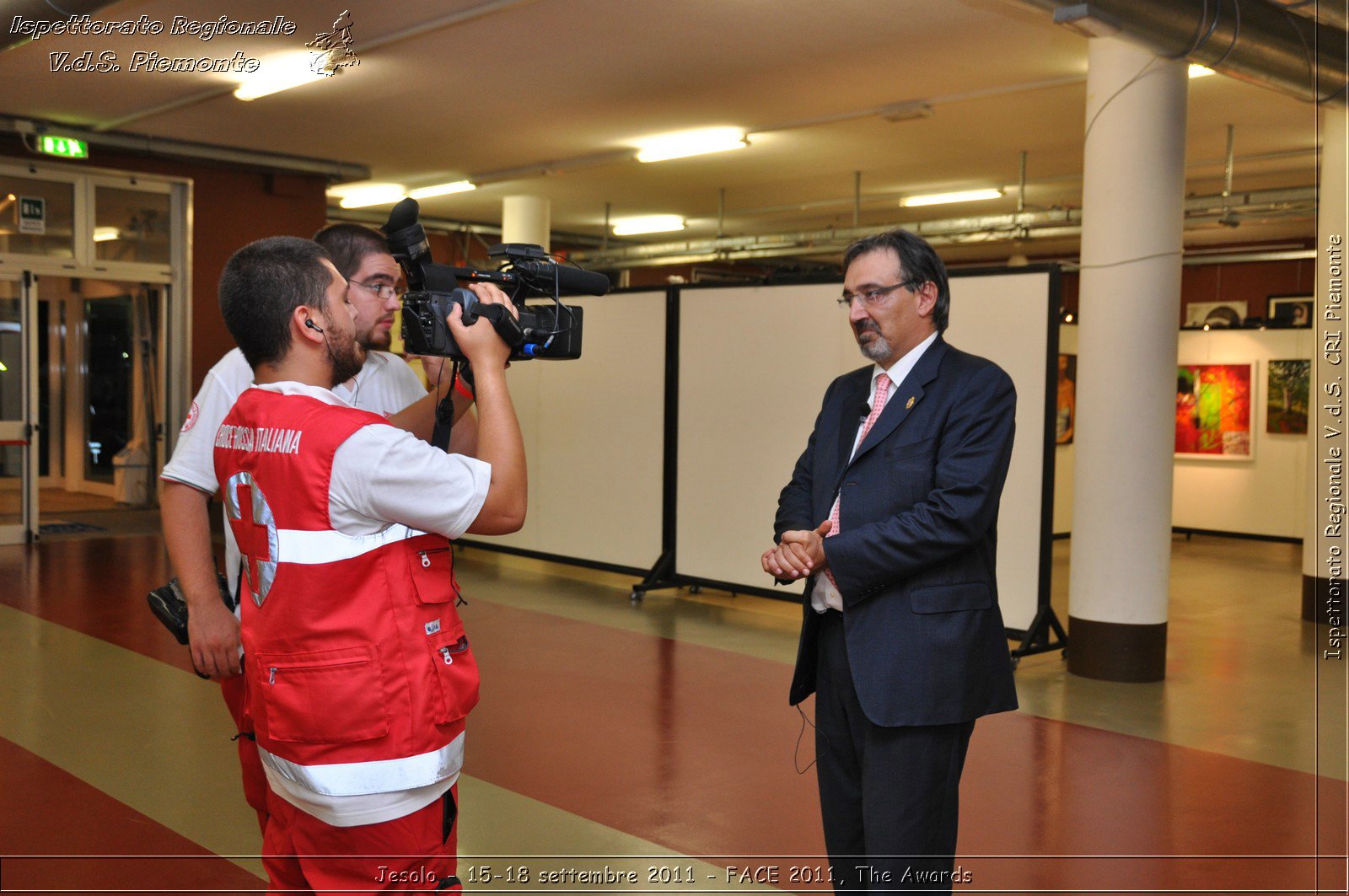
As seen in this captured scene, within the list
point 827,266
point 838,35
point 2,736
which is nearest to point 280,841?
point 2,736

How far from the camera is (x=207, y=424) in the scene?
2.27 meters

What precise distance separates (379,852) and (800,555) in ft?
3.21

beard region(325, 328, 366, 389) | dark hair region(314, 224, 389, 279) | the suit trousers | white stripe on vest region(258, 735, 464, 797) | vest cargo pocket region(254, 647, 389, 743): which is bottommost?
the suit trousers

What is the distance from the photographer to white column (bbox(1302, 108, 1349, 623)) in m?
6.09

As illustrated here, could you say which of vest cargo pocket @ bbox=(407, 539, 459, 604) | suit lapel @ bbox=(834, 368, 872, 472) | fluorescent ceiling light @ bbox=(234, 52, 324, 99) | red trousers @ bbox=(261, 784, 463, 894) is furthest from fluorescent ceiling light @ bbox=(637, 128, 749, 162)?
red trousers @ bbox=(261, 784, 463, 894)

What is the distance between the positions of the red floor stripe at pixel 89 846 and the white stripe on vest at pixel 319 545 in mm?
1872

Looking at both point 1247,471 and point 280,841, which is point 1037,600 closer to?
point 280,841

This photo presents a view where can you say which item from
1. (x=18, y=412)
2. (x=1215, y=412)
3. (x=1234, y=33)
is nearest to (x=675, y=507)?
(x=1234, y=33)

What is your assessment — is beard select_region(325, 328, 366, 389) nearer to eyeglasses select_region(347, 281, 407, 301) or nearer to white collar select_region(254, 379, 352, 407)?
white collar select_region(254, 379, 352, 407)

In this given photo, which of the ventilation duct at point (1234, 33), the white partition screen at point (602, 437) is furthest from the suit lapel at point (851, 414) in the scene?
the white partition screen at point (602, 437)

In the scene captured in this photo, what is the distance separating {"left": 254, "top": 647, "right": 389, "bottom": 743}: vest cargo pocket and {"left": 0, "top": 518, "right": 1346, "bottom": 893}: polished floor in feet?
5.50

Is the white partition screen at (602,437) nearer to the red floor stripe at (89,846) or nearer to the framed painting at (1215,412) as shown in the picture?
Result: the red floor stripe at (89,846)

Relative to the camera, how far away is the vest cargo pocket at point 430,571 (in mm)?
1611

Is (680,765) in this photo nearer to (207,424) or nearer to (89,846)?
(89,846)
